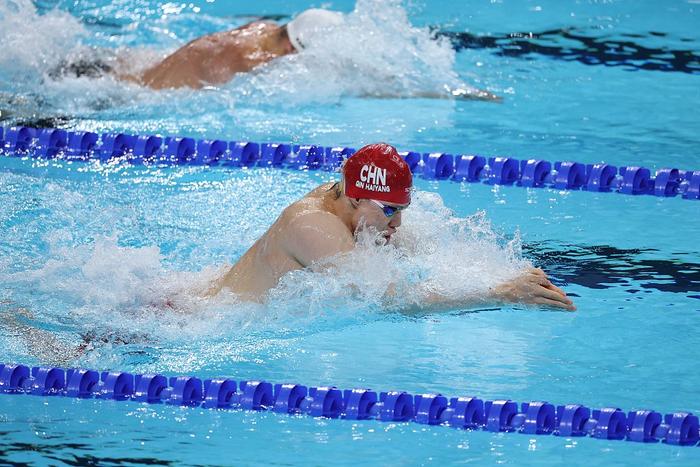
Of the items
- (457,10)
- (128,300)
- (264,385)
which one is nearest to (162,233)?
(128,300)

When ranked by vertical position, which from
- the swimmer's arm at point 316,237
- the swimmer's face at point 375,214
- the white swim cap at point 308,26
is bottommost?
the swimmer's arm at point 316,237

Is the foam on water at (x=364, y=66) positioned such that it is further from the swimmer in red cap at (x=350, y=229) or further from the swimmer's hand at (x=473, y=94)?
the swimmer in red cap at (x=350, y=229)

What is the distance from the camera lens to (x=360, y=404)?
3.63 meters

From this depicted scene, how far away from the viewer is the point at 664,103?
23.9 ft

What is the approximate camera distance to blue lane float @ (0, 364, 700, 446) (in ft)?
11.4

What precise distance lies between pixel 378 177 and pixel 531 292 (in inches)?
25.7

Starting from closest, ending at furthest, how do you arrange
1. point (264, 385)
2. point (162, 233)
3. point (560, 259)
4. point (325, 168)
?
point (264, 385) → point (560, 259) → point (162, 233) → point (325, 168)

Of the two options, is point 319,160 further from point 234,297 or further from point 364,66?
point 234,297

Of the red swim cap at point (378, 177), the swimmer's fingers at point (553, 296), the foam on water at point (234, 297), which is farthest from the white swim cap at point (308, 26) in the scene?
the swimmer's fingers at point (553, 296)

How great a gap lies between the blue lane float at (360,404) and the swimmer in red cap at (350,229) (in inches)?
14.7

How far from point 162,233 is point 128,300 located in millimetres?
1123

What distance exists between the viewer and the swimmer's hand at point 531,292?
3.72m

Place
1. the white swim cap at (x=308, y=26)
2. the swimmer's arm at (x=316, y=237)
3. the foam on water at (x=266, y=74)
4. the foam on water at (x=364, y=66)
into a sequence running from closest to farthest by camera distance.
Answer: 1. the swimmer's arm at (x=316, y=237)
2. the foam on water at (x=266, y=74)
3. the foam on water at (x=364, y=66)
4. the white swim cap at (x=308, y=26)

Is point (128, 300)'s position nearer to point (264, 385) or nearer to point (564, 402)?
point (264, 385)
